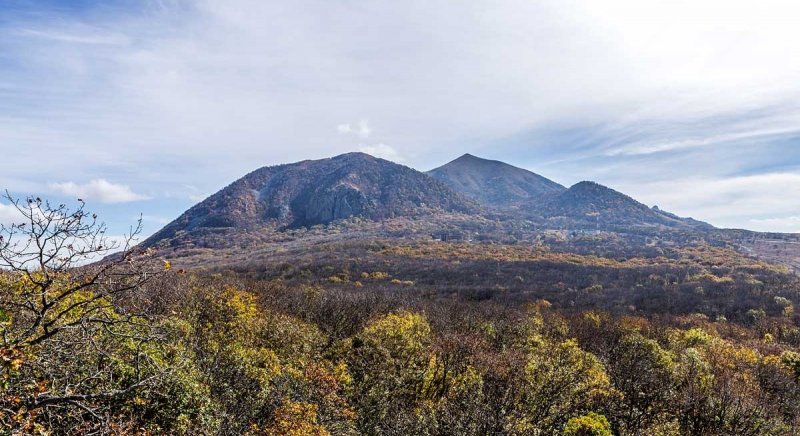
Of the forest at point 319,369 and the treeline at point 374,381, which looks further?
the treeline at point 374,381

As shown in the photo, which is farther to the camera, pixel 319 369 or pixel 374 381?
pixel 374 381

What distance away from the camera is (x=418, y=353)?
40.8 meters

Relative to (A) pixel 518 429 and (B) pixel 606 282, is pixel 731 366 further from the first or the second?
(B) pixel 606 282

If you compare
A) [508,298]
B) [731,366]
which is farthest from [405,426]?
[508,298]

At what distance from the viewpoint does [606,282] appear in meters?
158

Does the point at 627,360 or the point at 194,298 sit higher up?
the point at 194,298

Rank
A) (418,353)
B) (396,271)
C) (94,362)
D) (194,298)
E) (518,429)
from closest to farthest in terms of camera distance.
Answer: (94,362) → (518,429) → (418,353) → (194,298) → (396,271)

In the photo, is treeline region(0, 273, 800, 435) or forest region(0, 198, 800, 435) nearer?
forest region(0, 198, 800, 435)

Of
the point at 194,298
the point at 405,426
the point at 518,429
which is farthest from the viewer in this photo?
the point at 194,298

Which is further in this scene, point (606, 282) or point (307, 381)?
point (606, 282)

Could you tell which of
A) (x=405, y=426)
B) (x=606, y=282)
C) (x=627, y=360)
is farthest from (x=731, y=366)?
(x=606, y=282)

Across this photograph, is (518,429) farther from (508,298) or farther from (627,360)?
(508,298)

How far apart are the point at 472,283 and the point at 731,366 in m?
112

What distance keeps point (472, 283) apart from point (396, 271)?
32212mm
